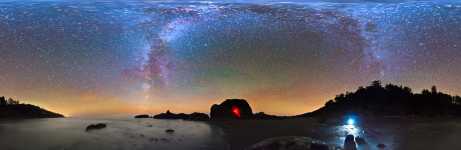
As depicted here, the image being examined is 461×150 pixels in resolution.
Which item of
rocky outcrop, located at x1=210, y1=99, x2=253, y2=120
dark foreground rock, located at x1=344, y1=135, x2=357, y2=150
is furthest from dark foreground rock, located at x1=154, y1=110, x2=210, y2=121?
dark foreground rock, located at x1=344, y1=135, x2=357, y2=150

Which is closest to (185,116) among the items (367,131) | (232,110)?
(232,110)

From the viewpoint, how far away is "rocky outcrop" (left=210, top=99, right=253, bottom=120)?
3775 cm

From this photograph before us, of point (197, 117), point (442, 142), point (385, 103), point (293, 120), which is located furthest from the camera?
point (385, 103)

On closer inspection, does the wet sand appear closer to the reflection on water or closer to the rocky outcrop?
the reflection on water

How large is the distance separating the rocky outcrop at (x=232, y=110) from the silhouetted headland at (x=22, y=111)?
33.1ft

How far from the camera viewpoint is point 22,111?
37312 mm

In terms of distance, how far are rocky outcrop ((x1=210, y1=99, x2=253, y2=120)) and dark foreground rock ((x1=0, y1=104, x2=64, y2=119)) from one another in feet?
33.1

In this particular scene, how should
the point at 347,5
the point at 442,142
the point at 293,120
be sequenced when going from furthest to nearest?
1. the point at 293,120
2. the point at 442,142
3. the point at 347,5

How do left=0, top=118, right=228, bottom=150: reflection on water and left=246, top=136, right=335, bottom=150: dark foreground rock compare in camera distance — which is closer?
left=246, top=136, right=335, bottom=150: dark foreground rock

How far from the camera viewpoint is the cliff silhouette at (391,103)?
37562 millimetres

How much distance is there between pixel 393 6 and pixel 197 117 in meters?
17.1

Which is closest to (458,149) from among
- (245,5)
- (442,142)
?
(442,142)

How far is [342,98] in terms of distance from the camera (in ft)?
131

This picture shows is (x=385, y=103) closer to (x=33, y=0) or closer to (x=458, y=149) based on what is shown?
(x=458, y=149)
